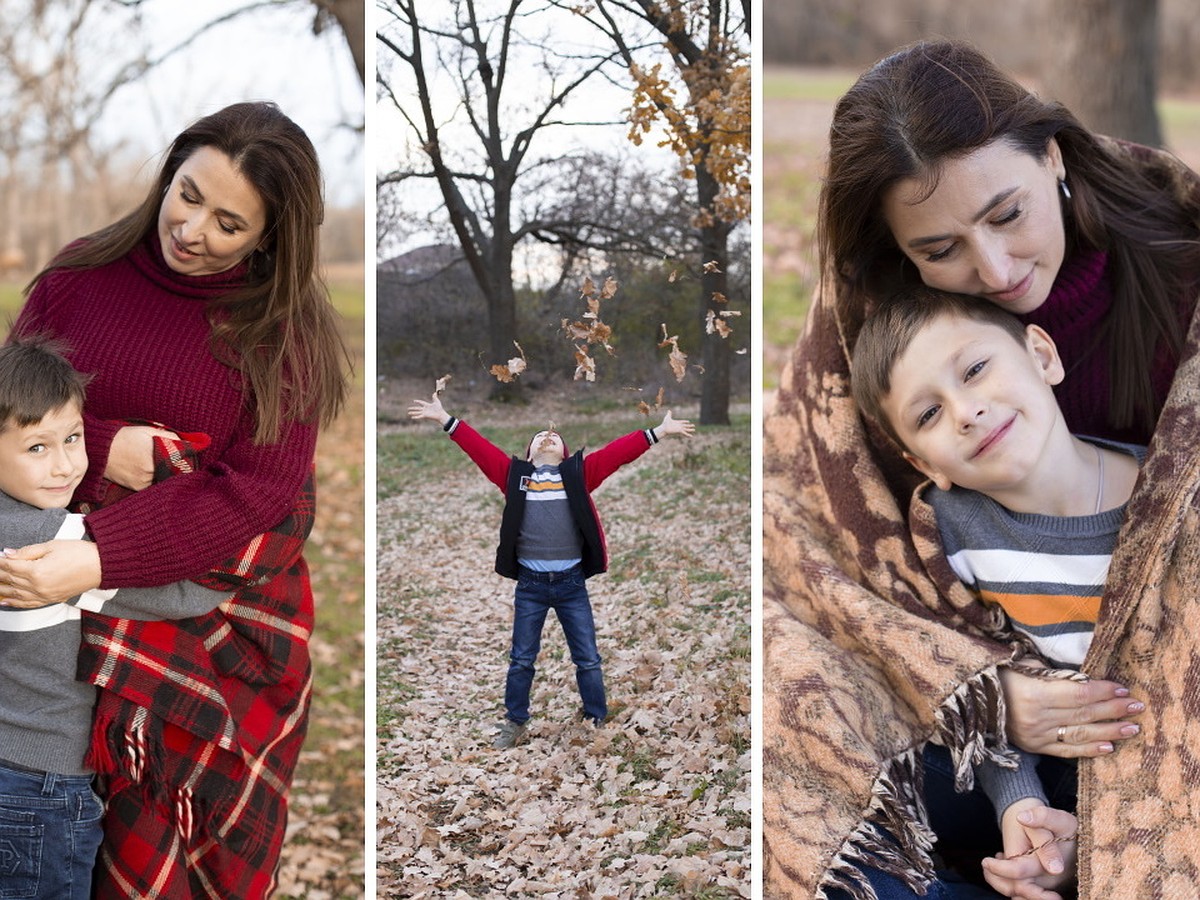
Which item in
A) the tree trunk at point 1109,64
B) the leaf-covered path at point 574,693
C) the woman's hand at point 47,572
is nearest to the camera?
the woman's hand at point 47,572

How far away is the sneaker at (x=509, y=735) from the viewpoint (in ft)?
9.04

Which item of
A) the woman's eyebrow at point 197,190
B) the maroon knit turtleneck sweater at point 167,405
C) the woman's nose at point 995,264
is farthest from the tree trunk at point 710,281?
the woman's eyebrow at point 197,190

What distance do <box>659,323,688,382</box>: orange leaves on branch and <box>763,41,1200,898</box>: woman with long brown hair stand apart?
1.33 feet

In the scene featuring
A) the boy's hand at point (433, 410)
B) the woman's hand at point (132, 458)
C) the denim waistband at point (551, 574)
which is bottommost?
the denim waistband at point (551, 574)

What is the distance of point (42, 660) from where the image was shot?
2.48m

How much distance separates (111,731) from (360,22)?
9.61 ft

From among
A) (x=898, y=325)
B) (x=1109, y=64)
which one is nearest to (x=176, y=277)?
(x=898, y=325)

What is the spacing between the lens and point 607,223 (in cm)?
278

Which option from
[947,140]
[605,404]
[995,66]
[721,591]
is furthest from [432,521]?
[995,66]

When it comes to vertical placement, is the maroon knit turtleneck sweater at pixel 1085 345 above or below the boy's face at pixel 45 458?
above

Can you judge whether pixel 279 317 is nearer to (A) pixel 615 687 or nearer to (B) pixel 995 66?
(A) pixel 615 687

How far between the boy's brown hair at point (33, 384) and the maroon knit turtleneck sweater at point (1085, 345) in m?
2.13

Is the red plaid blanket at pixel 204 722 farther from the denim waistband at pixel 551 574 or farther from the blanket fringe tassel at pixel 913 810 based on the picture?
the blanket fringe tassel at pixel 913 810

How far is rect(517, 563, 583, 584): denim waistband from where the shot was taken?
108 inches
